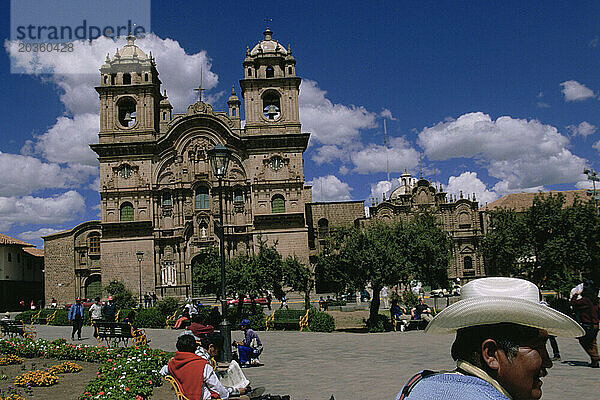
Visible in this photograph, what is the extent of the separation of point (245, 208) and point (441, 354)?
1252 inches

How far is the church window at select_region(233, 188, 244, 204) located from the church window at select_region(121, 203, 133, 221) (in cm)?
843

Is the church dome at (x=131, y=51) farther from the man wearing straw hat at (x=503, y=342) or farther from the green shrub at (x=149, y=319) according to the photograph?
the man wearing straw hat at (x=503, y=342)

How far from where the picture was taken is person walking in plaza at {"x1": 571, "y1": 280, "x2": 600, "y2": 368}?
10672mm

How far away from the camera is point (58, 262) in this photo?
45.1 metres

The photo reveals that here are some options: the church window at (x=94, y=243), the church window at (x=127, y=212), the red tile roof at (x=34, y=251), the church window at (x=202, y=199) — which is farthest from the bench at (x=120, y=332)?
the red tile roof at (x=34, y=251)

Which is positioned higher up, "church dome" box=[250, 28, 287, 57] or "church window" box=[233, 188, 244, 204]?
"church dome" box=[250, 28, 287, 57]

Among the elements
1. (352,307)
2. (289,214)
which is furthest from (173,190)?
(352,307)

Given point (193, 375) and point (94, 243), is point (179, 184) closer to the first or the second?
point (94, 243)

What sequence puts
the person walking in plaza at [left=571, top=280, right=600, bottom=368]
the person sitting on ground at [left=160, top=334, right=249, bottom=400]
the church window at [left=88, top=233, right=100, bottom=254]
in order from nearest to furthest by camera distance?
the person sitting on ground at [left=160, top=334, right=249, bottom=400] → the person walking in plaza at [left=571, top=280, right=600, bottom=368] → the church window at [left=88, top=233, right=100, bottom=254]

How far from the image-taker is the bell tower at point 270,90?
4453cm

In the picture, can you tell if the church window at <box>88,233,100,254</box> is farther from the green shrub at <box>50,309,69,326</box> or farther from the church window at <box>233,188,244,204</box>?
the green shrub at <box>50,309,69,326</box>

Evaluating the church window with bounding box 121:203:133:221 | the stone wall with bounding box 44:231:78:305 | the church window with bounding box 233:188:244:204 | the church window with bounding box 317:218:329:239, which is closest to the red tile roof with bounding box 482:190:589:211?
the church window with bounding box 317:218:329:239

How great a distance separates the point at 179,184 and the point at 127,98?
853cm

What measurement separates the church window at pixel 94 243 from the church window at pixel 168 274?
21.5 ft
